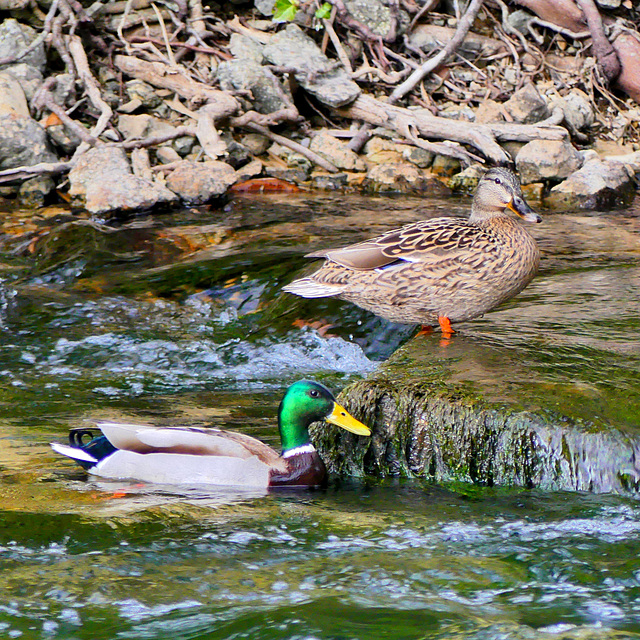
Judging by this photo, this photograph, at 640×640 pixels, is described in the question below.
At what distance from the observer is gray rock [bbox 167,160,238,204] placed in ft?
36.5

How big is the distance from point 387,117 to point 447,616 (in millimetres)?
10563

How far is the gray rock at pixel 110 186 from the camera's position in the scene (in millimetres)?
10570

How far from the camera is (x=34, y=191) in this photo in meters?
11.4

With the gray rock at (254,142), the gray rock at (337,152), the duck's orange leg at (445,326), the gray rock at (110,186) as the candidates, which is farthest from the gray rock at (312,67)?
the duck's orange leg at (445,326)

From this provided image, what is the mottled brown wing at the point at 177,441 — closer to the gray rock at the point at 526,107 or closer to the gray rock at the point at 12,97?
the gray rock at the point at 12,97

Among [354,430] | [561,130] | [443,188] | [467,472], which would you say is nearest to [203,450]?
[354,430]

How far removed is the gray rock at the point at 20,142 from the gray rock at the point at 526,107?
633 cm

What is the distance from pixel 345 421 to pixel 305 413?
20cm

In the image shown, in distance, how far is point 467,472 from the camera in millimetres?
4441

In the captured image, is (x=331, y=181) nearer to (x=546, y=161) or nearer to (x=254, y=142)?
(x=254, y=142)

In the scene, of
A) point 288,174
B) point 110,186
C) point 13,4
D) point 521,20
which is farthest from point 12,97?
point 521,20

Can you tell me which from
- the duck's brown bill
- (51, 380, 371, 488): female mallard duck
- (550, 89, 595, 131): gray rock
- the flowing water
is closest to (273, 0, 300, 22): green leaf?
(550, 89, 595, 131): gray rock

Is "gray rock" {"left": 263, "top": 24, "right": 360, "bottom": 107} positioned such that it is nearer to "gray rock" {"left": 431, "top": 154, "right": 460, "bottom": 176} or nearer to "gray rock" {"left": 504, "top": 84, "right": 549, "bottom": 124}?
"gray rock" {"left": 431, "top": 154, "right": 460, "bottom": 176}

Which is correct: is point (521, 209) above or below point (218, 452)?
above
